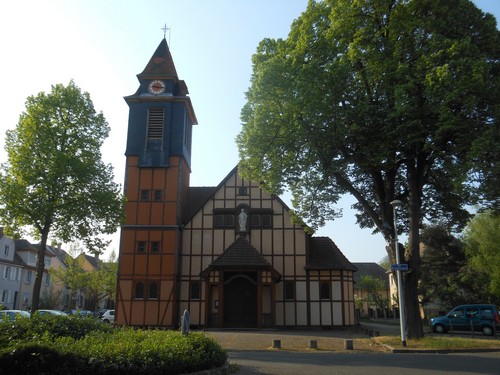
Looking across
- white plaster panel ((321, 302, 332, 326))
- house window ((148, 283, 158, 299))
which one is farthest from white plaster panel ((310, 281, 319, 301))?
house window ((148, 283, 158, 299))

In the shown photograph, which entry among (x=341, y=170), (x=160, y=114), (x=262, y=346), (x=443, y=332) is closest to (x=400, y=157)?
(x=341, y=170)

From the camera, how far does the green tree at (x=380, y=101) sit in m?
17.4

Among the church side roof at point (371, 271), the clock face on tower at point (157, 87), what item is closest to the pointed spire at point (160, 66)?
the clock face on tower at point (157, 87)

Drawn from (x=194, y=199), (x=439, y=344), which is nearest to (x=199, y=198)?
(x=194, y=199)

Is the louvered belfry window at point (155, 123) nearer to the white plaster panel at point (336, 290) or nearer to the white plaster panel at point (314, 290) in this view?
the white plaster panel at point (314, 290)

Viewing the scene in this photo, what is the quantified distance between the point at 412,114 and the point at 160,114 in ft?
69.1

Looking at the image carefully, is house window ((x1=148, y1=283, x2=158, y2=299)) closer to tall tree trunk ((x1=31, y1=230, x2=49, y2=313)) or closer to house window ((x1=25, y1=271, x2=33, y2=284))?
tall tree trunk ((x1=31, y1=230, x2=49, y2=313))

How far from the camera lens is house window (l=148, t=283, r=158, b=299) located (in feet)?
104

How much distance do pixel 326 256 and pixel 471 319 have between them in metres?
10.1

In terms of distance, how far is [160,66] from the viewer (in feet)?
117

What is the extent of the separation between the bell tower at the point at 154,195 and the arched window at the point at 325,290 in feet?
33.0

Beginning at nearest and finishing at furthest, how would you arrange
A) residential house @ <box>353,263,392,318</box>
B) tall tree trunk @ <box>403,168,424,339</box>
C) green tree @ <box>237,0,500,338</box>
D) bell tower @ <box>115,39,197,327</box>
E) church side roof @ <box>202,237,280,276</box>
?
green tree @ <box>237,0,500,338</box> → tall tree trunk @ <box>403,168,424,339</box> → church side roof @ <box>202,237,280,276</box> → bell tower @ <box>115,39,197,327</box> → residential house @ <box>353,263,392,318</box>

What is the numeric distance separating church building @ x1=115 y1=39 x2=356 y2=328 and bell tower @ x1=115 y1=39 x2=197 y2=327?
7 centimetres

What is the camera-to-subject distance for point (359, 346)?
1981cm
